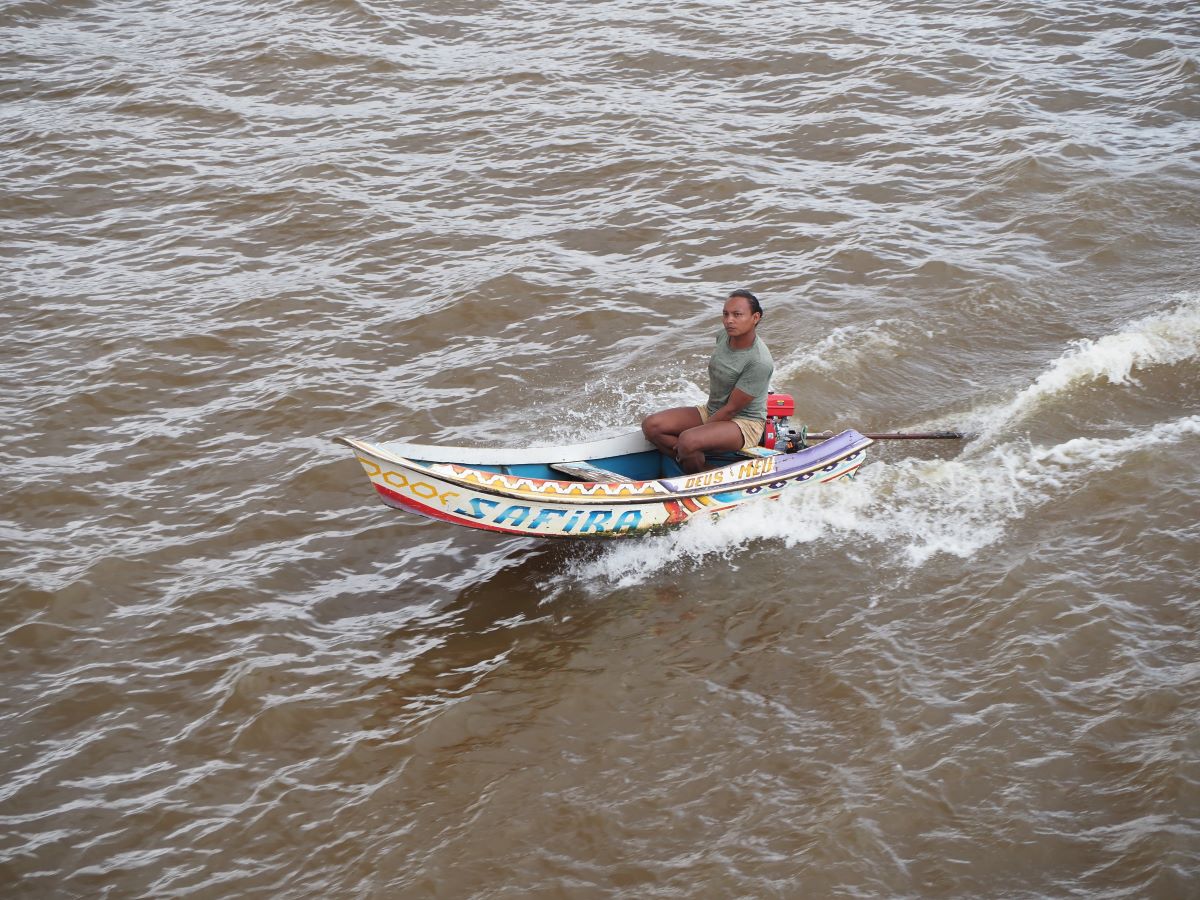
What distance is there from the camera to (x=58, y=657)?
7.89 metres

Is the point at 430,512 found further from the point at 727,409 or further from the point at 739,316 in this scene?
the point at 739,316

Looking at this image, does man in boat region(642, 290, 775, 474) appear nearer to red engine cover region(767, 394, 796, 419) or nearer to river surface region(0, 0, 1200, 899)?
red engine cover region(767, 394, 796, 419)

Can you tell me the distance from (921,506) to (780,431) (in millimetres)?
1310

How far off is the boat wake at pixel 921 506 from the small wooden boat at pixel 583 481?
22cm

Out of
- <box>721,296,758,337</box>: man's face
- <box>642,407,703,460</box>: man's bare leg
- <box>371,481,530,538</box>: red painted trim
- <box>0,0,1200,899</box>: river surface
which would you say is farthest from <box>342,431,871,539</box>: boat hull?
<box>721,296,758,337</box>: man's face

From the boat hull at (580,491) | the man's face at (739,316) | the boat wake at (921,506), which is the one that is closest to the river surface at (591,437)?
the boat wake at (921,506)

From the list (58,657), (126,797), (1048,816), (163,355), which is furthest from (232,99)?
(1048,816)

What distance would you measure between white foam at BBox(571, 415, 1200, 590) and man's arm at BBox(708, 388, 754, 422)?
75 cm

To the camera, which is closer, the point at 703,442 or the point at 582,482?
the point at 582,482

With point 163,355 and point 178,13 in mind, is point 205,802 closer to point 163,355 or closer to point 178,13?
point 163,355

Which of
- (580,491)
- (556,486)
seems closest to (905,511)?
(580,491)

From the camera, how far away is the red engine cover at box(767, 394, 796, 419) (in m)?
9.27

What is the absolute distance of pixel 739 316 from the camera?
8.39 m

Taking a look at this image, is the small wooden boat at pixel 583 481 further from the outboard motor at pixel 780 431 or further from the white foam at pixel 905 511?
the white foam at pixel 905 511
